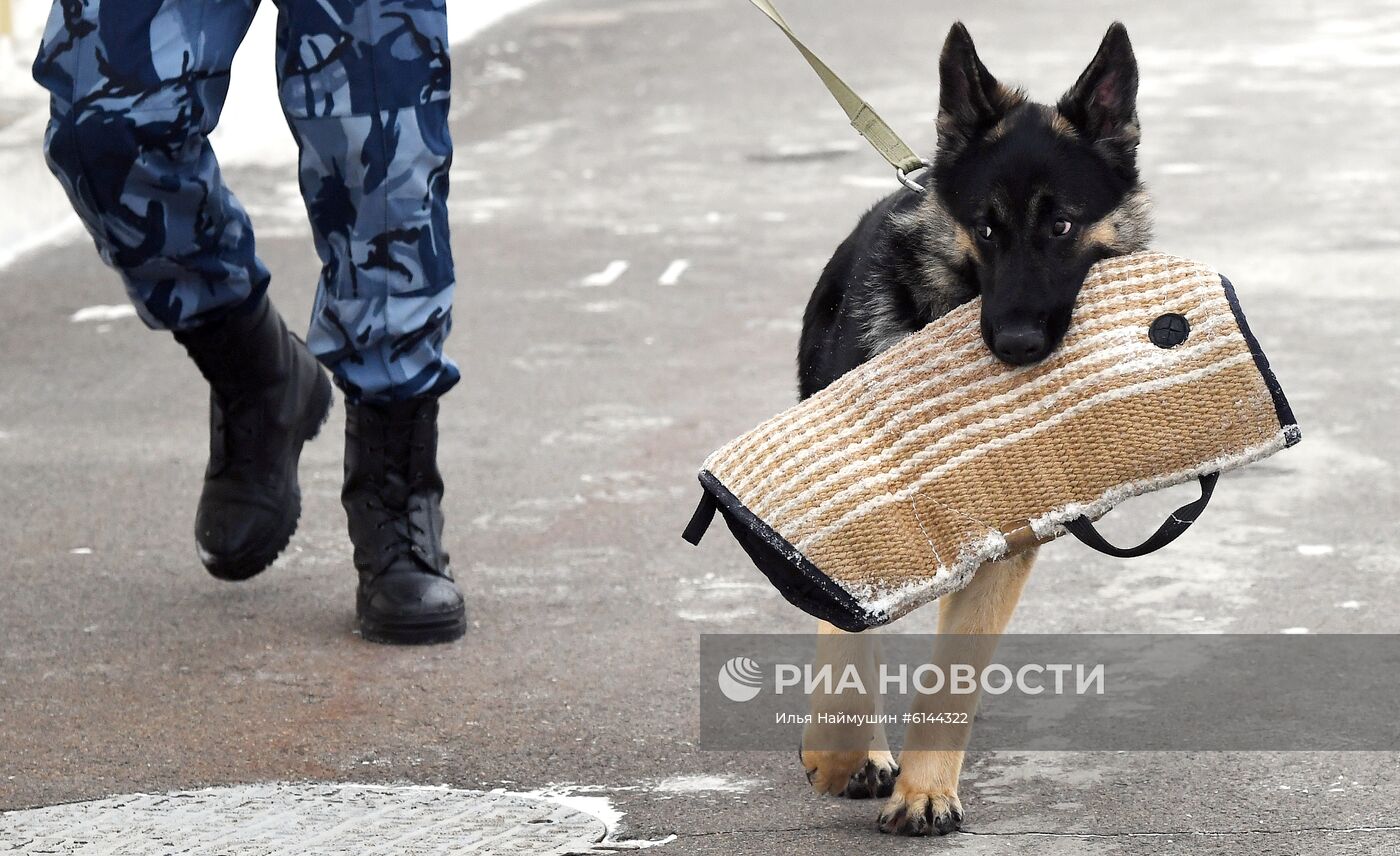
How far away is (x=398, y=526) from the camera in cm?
442

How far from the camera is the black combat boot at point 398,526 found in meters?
4.34

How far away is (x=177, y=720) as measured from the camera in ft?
12.8

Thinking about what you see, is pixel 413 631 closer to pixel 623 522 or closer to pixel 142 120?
pixel 623 522

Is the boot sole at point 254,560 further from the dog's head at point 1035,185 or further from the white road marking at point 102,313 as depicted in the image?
the white road marking at point 102,313

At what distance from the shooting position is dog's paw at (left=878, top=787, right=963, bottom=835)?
334 cm

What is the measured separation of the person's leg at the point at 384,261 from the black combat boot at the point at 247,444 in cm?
21

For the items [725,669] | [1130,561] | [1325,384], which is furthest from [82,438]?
[1325,384]

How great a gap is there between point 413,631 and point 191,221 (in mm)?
991

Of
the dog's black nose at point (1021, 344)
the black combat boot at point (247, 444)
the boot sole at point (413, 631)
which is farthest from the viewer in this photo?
the black combat boot at point (247, 444)

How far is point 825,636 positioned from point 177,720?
1.29 m

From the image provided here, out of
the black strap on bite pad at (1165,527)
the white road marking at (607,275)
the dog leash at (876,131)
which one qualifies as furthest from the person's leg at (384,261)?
the white road marking at (607,275)

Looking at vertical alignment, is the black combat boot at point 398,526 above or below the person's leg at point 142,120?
below

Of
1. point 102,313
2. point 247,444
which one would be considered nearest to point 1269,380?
point 247,444

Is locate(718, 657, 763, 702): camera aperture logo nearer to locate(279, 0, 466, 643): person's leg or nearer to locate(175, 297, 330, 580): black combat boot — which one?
locate(279, 0, 466, 643): person's leg
